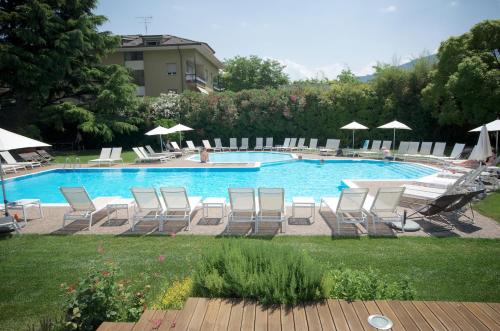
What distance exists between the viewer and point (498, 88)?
16688mm

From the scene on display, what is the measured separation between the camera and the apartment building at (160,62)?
3369cm

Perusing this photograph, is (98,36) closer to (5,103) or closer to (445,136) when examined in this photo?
(5,103)

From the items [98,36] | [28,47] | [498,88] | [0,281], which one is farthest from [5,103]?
[498,88]

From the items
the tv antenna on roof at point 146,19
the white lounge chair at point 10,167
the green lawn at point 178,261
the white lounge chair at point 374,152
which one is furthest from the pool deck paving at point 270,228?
the tv antenna on roof at point 146,19

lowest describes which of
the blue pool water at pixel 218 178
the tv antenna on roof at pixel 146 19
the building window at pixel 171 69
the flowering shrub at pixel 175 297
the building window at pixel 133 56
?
the blue pool water at pixel 218 178

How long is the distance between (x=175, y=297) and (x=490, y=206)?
8220 millimetres

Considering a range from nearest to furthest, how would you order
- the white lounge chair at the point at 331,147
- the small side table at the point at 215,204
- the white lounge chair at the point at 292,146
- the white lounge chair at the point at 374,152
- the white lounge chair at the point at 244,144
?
the small side table at the point at 215,204
the white lounge chair at the point at 374,152
the white lounge chair at the point at 331,147
the white lounge chair at the point at 292,146
the white lounge chair at the point at 244,144

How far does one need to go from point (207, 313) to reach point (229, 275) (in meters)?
0.49

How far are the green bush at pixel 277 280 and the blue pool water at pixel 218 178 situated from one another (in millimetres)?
7839

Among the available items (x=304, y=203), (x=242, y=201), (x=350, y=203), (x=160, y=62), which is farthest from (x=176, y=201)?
(x=160, y=62)

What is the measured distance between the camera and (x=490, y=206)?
823 cm

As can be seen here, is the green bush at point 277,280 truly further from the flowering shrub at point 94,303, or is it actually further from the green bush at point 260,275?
the flowering shrub at point 94,303

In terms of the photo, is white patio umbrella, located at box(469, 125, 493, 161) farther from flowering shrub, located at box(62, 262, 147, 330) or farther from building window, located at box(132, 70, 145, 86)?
building window, located at box(132, 70, 145, 86)

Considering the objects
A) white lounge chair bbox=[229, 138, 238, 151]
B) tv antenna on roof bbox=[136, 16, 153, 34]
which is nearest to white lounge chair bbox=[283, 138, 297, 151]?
white lounge chair bbox=[229, 138, 238, 151]
